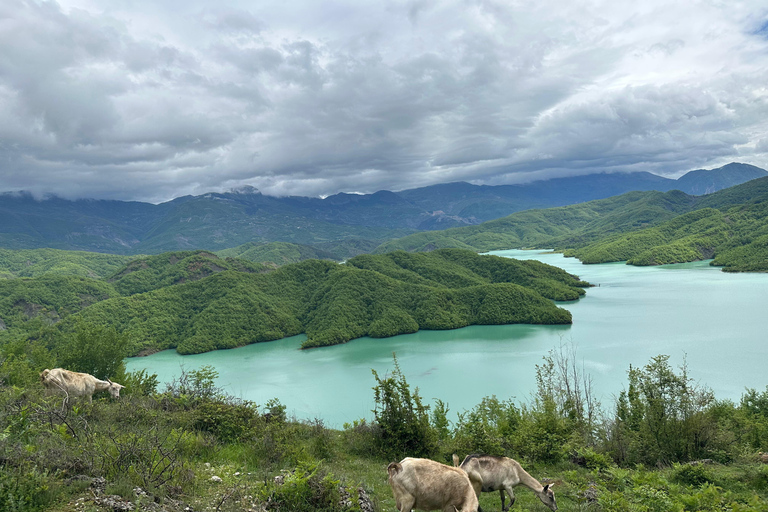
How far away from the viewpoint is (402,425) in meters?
12.0

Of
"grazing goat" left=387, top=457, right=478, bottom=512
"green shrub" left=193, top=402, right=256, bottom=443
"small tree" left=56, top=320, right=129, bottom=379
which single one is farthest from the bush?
"small tree" left=56, top=320, right=129, bottom=379

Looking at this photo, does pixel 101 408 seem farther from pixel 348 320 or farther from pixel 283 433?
pixel 348 320

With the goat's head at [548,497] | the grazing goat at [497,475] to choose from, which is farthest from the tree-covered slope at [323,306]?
the goat's head at [548,497]

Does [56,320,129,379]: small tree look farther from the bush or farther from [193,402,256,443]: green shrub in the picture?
the bush

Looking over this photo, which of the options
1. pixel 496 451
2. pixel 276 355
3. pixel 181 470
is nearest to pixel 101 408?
pixel 181 470

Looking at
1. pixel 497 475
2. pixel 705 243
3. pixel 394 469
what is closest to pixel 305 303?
pixel 497 475

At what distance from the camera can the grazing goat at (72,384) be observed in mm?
12977

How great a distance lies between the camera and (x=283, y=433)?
10742 mm

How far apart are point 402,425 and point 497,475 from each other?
447 cm

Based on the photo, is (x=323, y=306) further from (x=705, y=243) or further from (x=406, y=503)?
(x=705, y=243)

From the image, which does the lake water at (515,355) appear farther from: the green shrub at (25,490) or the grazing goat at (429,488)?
the green shrub at (25,490)

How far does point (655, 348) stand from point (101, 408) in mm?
63528

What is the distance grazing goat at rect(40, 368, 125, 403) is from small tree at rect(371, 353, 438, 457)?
8931 millimetres

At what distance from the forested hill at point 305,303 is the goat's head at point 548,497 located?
75.1 metres
